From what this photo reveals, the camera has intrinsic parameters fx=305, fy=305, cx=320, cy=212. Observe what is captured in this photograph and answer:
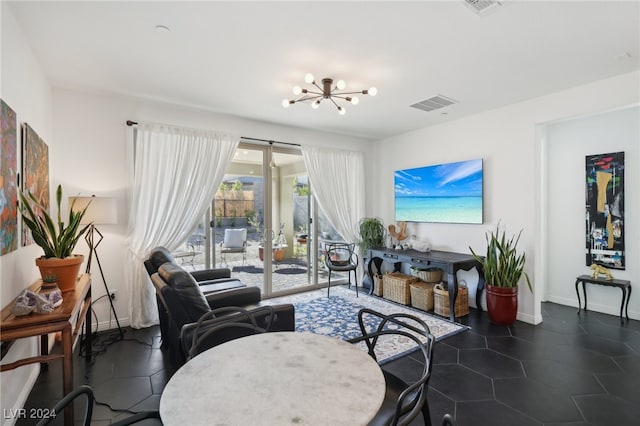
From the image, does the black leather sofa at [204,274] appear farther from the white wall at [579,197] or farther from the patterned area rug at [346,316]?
the white wall at [579,197]

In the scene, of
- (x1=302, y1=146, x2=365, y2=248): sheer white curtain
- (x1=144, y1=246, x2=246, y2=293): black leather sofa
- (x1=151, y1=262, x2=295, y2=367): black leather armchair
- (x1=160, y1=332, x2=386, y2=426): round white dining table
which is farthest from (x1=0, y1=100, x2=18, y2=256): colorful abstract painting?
(x1=302, y1=146, x2=365, y2=248): sheer white curtain

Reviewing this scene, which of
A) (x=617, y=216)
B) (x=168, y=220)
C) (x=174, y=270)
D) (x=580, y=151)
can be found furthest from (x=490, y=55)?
(x=168, y=220)

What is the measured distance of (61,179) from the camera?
10.6 ft

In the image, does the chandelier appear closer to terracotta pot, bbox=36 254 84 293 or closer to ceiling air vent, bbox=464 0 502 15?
ceiling air vent, bbox=464 0 502 15

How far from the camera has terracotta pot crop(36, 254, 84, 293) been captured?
7.05ft

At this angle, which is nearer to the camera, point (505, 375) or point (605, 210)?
point (505, 375)

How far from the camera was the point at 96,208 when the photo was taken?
287cm

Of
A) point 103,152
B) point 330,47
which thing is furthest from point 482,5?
point 103,152

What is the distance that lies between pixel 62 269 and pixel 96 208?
85 cm

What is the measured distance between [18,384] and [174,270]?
1.22m

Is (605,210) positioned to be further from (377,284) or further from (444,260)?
(377,284)

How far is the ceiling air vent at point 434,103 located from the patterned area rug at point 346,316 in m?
2.64

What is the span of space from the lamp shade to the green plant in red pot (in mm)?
4125

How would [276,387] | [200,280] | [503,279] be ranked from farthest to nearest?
[200,280]
[503,279]
[276,387]
